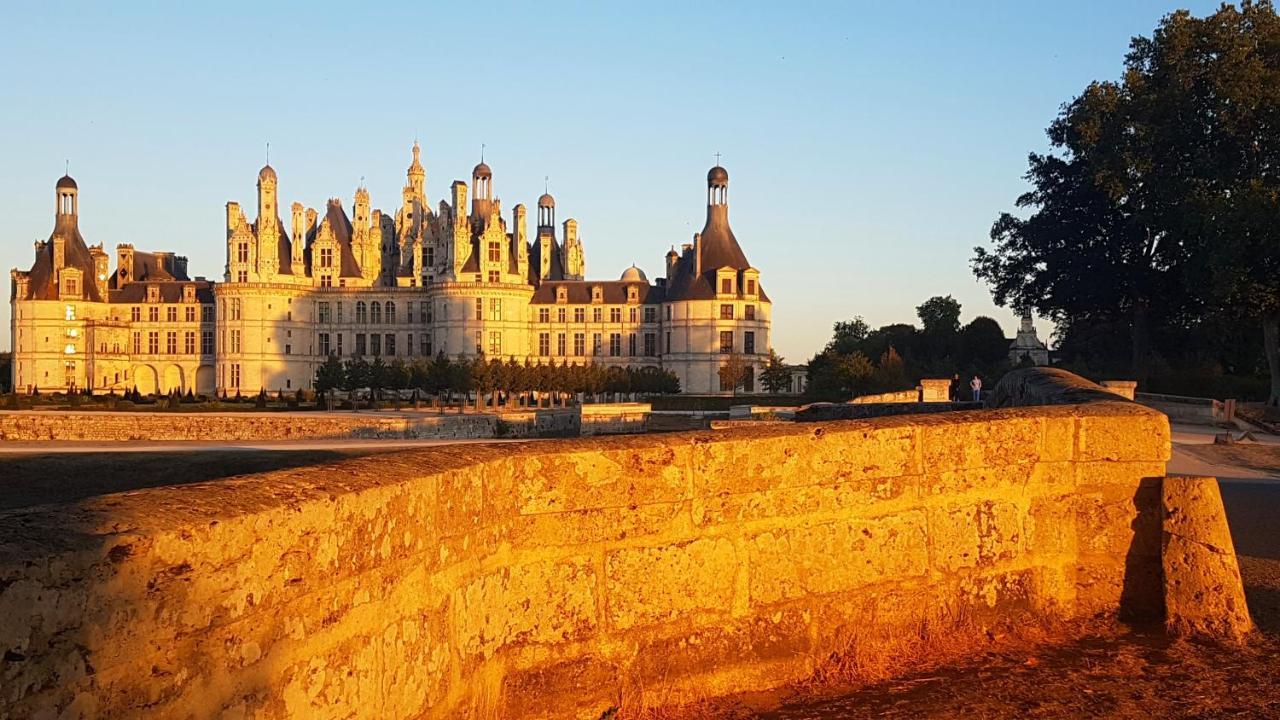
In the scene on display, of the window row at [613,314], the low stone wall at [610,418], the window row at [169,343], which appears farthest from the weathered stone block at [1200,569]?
the window row at [169,343]

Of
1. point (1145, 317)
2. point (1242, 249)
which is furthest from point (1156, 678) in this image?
point (1145, 317)

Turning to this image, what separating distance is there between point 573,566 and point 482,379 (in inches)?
2639

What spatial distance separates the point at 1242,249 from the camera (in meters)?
32.6

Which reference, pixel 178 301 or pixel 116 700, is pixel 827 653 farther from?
pixel 178 301

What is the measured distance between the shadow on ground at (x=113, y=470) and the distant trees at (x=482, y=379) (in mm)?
63286

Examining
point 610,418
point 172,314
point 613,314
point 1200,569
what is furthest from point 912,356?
point 1200,569

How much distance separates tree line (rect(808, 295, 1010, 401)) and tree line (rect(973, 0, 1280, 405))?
728cm

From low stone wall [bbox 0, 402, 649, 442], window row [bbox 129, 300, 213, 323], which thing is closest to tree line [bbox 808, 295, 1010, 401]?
low stone wall [bbox 0, 402, 649, 442]

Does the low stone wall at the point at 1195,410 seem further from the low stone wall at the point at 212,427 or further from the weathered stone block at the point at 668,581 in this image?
the weathered stone block at the point at 668,581

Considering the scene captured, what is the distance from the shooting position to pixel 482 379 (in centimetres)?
7056

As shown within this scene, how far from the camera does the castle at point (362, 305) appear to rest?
88938 millimetres

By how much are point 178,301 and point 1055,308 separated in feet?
246

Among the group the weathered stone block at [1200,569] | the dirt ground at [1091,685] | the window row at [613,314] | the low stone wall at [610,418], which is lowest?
the low stone wall at [610,418]

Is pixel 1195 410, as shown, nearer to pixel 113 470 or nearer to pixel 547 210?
pixel 113 470
